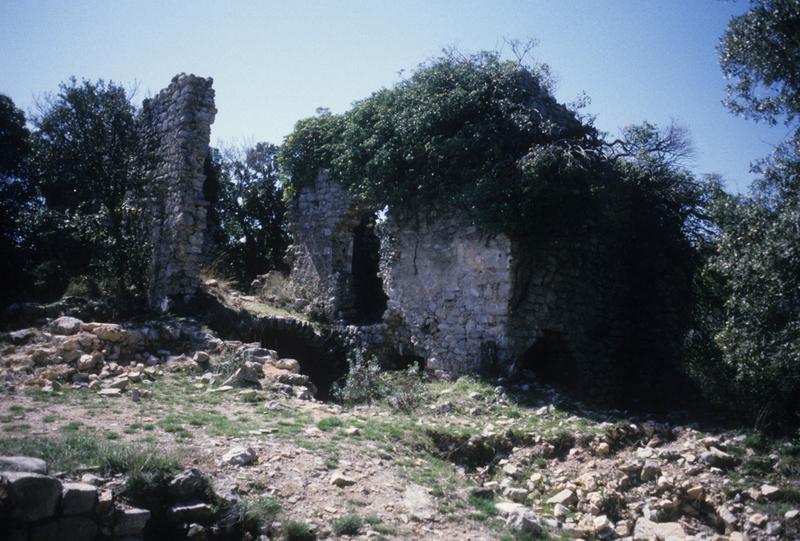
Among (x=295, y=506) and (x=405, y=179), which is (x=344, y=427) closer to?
(x=295, y=506)

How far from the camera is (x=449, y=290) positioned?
11.6 m

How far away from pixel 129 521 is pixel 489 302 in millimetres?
7510

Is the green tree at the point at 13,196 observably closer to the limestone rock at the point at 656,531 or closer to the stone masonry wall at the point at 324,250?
the stone masonry wall at the point at 324,250

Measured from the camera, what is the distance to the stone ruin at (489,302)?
10.9m

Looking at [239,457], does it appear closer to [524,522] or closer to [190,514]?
[190,514]

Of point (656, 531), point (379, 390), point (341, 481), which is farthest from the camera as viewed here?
point (379, 390)

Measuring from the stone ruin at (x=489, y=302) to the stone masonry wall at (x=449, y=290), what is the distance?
19 mm

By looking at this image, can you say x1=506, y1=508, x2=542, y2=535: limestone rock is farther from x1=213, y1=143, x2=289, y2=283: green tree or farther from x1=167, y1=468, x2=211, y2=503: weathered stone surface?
x1=213, y1=143, x2=289, y2=283: green tree

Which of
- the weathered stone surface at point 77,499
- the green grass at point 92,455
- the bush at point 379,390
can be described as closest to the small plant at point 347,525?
the green grass at point 92,455

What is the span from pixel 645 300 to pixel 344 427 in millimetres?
8164

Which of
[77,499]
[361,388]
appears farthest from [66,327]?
[77,499]

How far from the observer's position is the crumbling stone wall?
12.5 m

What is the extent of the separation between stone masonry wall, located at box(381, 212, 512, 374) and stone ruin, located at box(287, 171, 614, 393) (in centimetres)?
2

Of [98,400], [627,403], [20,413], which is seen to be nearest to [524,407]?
[627,403]
